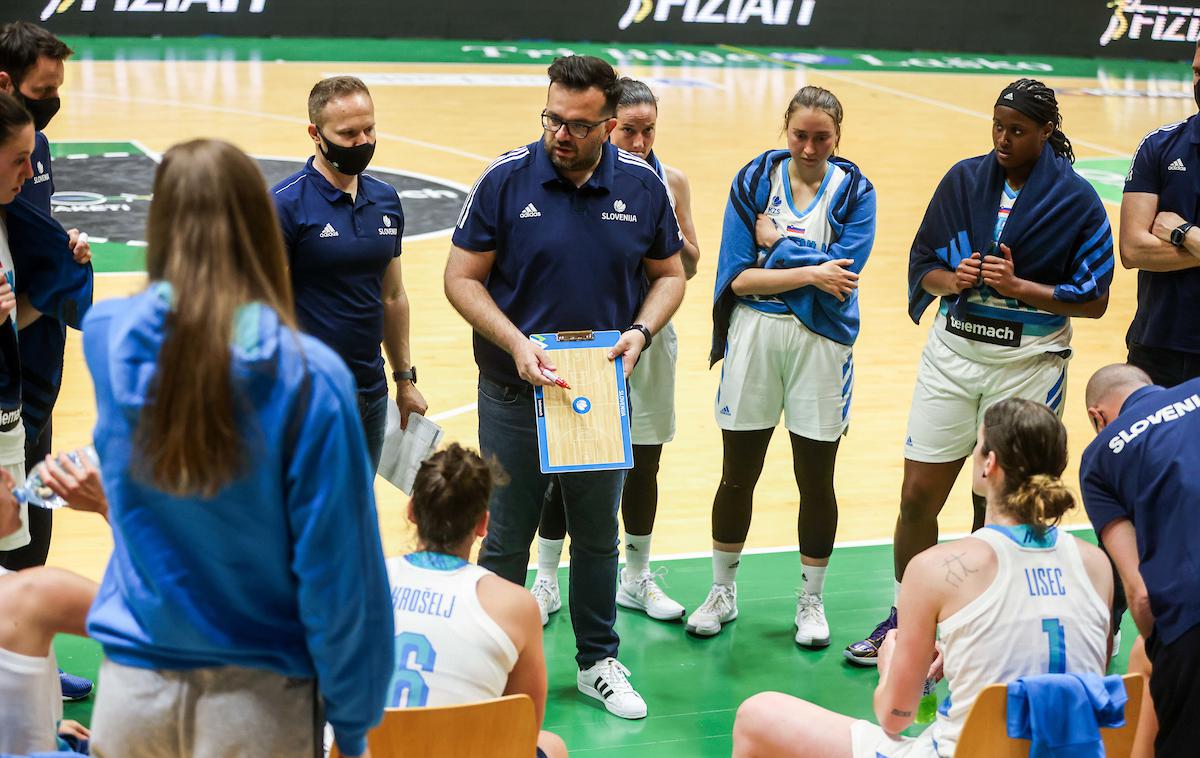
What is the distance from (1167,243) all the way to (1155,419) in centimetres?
168

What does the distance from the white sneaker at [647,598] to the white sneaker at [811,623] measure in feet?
1.46

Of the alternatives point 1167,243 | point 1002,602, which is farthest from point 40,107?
point 1167,243

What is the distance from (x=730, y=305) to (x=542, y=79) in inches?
520

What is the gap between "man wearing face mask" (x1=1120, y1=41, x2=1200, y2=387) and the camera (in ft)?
15.0

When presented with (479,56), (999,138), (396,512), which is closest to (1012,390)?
(999,138)

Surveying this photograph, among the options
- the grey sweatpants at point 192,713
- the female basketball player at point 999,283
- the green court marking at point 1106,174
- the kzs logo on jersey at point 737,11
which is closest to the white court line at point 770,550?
the female basketball player at point 999,283

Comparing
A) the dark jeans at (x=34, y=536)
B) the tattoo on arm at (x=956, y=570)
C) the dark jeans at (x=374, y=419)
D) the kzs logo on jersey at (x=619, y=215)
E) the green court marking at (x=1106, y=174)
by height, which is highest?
the kzs logo on jersey at (x=619, y=215)

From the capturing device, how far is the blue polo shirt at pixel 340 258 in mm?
4191

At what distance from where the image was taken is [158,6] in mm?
18125

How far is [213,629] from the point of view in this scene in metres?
2.07

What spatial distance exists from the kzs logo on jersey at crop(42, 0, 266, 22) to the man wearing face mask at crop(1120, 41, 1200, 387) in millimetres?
16038

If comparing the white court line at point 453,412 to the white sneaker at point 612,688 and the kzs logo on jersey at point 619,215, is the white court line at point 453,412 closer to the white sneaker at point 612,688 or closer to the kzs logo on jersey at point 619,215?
the white sneaker at point 612,688

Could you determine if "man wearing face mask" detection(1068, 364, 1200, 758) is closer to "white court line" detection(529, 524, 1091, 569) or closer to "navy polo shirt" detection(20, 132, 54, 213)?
"white court line" detection(529, 524, 1091, 569)

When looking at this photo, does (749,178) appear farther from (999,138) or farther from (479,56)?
(479,56)
